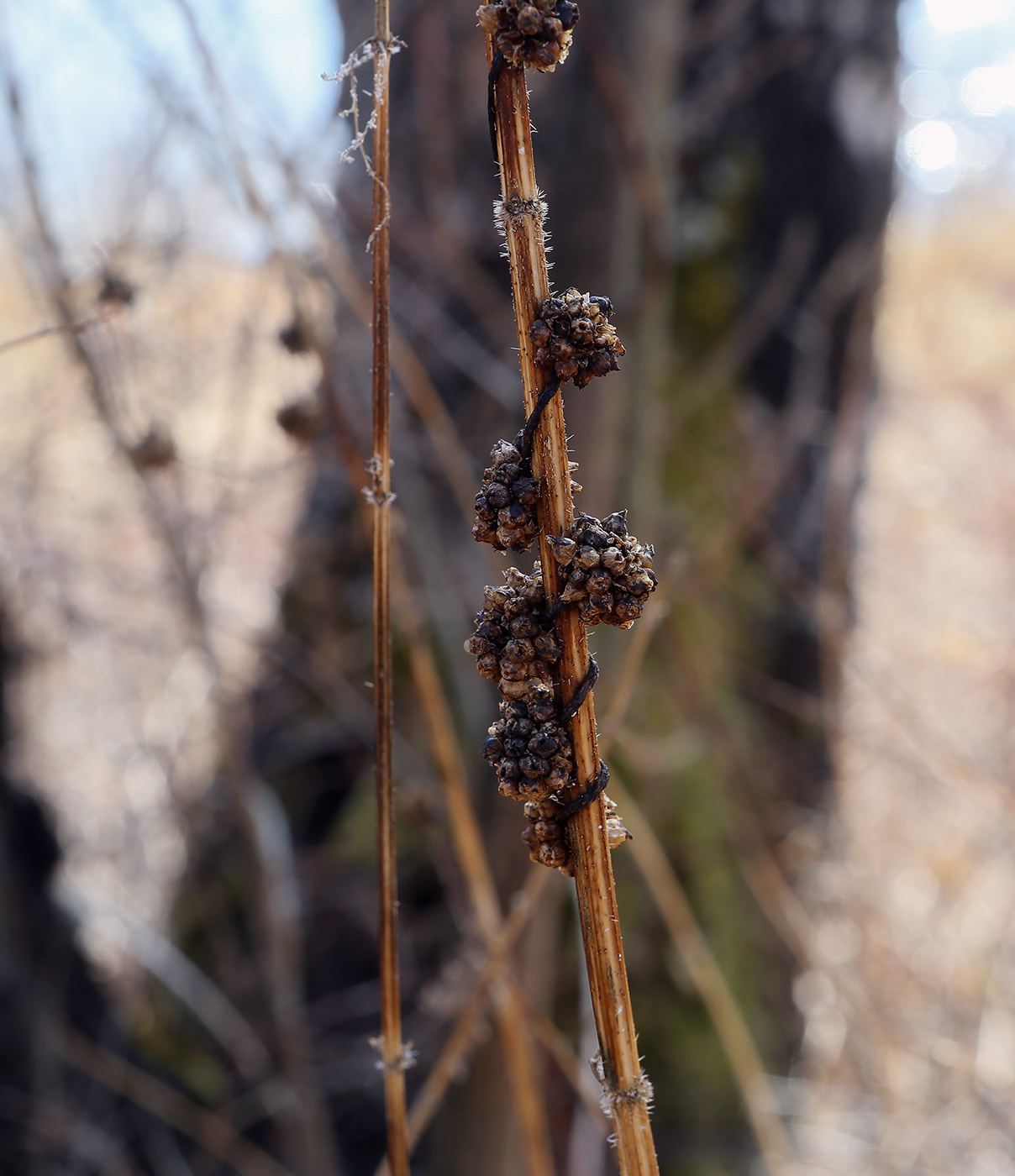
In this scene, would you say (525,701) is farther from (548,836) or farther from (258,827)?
(258,827)

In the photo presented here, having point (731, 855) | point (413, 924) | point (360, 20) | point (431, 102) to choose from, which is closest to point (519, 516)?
point (360, 20)

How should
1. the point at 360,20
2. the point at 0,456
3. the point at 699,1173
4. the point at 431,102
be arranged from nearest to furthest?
the point at 360,20, the point at 431,102, the point at 699,1173, the point at 0,456

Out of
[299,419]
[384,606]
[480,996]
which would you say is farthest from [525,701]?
[299,419]

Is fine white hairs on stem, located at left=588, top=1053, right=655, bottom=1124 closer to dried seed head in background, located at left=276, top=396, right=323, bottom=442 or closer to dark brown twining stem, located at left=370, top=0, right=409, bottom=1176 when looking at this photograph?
dark brown twining stem, located at left=370, top=0, right=409, bottom=1176

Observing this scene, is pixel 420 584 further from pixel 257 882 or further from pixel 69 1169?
pixel 69 1169

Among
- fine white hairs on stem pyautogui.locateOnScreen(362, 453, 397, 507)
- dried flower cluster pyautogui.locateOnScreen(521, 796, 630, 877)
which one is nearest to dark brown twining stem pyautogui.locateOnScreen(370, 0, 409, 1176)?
fine white hairs on stem pyautogui.locateOnScreen(362, 453, 397, 507)
